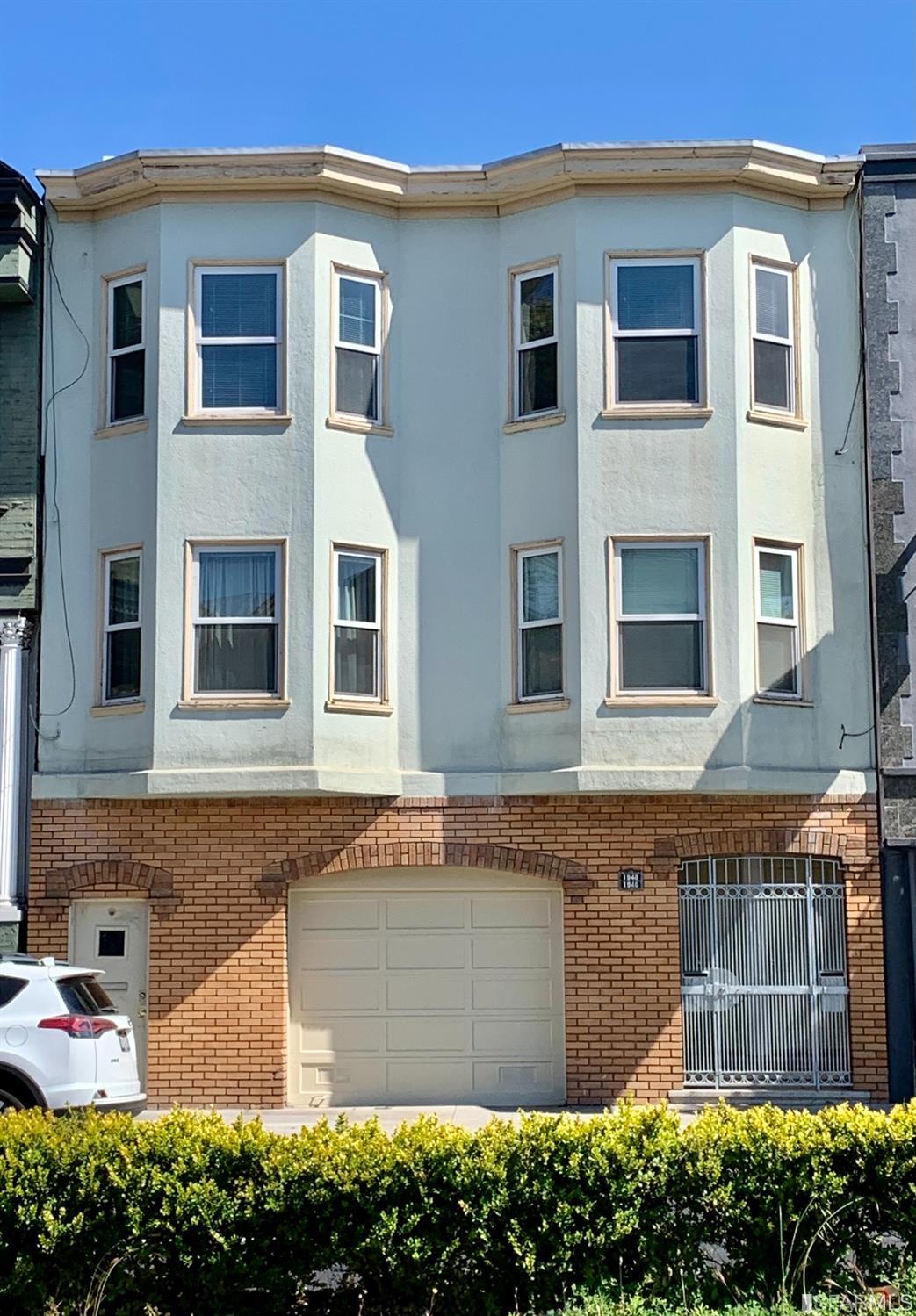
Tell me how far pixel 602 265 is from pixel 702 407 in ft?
5.88

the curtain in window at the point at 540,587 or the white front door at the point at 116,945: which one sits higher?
the curtain in window at the point at 540,587

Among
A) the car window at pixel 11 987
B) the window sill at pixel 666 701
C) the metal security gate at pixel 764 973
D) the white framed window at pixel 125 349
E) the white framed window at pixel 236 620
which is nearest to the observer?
the car window at pixel 11 987

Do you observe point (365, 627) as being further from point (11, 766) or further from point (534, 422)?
point (11, 766)

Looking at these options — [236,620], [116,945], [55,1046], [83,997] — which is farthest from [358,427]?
[55,1046]

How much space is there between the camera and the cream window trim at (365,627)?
16.6 meters

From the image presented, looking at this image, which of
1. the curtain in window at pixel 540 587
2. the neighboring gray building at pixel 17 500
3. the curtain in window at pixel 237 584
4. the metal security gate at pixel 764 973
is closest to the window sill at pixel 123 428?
the neighboring gray building at pixel 17 500

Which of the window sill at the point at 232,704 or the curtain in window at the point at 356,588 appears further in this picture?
the curtain in window at the point at 356,588

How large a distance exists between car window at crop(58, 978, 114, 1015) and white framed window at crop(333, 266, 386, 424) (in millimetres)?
6492

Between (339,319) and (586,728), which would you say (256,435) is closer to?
(339,319)

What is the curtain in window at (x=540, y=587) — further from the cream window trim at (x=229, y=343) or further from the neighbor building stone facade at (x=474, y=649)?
the cream window trim at (x=229, y=343)

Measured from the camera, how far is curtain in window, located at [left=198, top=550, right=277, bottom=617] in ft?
54.3

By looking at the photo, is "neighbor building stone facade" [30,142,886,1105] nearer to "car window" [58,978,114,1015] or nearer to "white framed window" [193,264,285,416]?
"white framed window" [193,264,285,416]

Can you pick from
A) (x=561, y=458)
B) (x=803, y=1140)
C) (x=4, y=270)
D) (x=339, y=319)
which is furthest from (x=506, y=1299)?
(x=4, y=270)

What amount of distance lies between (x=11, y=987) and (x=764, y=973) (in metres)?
7.43
